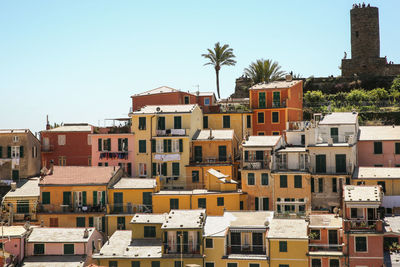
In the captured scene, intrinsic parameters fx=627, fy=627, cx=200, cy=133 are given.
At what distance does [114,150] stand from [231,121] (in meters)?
12.4

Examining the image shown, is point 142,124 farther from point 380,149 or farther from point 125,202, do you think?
point 380,149

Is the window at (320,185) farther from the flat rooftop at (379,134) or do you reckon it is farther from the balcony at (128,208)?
the balcony at (128,208)

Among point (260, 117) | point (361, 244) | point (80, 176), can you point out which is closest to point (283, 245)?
point (361, 244)

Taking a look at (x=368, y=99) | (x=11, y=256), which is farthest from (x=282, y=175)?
(x=368, y=99)

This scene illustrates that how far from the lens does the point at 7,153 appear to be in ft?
201

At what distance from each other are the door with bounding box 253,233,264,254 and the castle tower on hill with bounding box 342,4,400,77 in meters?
46.6

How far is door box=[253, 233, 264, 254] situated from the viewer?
4620 cm

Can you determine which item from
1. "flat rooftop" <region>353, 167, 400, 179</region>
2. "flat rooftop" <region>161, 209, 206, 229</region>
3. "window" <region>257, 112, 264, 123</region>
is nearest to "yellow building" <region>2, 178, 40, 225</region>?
"flat rooftop" <region>161, 209, 206, 229</region>

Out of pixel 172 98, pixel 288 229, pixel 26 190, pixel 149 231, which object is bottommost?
pixel 149 231

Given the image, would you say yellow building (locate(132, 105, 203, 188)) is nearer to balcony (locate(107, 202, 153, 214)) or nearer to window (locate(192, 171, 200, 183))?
window (locate(192, 171, 200, 183))

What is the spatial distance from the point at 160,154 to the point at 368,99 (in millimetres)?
29137

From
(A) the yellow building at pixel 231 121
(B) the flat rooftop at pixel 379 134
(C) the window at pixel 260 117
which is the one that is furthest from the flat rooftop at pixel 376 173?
(A) the yellow building at pixel 231 121

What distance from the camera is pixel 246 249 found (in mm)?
46500

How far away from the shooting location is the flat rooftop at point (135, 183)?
176 feet
